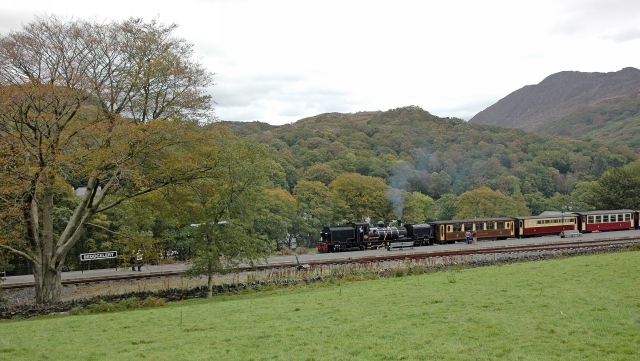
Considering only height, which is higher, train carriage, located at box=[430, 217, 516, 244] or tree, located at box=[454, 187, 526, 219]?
tree, located at box=[454, 187, 526, 219]

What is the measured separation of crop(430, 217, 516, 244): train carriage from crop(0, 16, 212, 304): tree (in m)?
24.9

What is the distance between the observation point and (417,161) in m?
110

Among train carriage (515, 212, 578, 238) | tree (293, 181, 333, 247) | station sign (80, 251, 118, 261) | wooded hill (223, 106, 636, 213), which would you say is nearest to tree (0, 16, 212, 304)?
station sign (80, 251, 118, 261)

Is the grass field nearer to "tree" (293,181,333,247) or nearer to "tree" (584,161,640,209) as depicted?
"tree" (293,181,333,247)

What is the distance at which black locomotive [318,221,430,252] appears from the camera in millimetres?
36031

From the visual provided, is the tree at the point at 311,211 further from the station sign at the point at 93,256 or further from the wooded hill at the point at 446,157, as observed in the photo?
the station sign at the point at 93,256

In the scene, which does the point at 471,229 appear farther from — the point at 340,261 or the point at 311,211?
the point at 340,261

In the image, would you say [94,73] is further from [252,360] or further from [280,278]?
[252,360]

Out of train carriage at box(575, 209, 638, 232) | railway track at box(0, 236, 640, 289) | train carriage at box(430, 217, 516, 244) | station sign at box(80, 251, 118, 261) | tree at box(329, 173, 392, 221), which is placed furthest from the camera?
tree at box(329, 173, 392, 221)

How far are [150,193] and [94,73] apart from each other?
5.68 meters

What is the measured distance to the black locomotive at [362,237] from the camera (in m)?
36.0

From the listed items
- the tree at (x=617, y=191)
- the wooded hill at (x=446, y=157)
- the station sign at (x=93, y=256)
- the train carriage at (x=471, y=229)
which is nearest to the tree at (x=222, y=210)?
the station sign at (x=93, y=256)

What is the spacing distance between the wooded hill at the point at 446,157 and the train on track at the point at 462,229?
34029 millimetres

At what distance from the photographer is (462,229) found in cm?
4003
